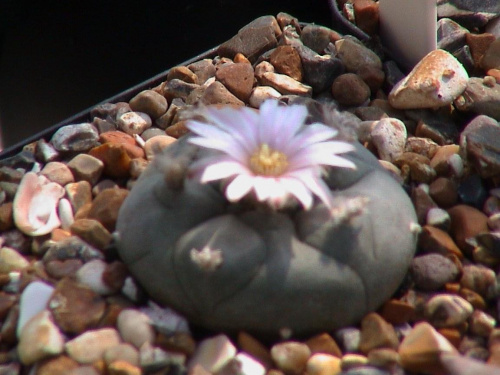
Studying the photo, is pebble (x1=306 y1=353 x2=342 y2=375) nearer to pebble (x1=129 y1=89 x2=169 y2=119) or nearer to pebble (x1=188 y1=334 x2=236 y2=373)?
pebble (x1=188 y1=334 x2=236 y2=373)

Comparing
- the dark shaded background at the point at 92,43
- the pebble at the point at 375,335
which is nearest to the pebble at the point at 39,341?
the pebble at the point at 375,335

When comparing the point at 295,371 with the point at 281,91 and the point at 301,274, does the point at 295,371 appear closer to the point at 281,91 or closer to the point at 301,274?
the point at 301,274

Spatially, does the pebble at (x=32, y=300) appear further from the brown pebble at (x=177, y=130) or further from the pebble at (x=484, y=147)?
the pebble at (x=484, y=147)

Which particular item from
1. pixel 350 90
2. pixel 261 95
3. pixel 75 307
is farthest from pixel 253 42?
pixel 75 307

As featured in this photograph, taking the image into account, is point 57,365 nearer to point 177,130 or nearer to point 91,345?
point 91,345

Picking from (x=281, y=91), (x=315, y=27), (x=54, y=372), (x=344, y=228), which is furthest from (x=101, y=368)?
(x=315, y=27)
